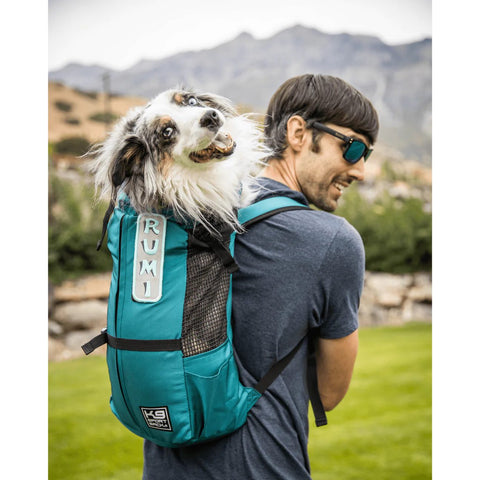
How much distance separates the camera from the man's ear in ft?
3.60

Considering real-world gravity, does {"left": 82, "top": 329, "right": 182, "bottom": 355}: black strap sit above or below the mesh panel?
below

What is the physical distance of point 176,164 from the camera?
3.21 feet

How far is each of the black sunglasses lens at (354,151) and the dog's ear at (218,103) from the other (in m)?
0.27

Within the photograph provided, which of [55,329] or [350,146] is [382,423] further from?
[55,329]

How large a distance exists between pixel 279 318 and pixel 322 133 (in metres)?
0.42

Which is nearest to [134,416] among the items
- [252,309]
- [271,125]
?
[252,309]

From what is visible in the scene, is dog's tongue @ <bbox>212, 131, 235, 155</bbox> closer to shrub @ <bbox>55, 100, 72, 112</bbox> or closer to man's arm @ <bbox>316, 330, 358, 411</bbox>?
man's arm @ <bbox>316, 330, 358, 411</bbox>


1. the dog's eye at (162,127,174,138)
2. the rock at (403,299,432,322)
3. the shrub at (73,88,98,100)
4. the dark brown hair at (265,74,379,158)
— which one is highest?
the shrub at (73,88,98,100)

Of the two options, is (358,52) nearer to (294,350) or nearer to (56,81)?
(56,81)

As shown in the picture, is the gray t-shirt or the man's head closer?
the gray t-shirt

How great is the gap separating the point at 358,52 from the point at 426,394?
4.67m

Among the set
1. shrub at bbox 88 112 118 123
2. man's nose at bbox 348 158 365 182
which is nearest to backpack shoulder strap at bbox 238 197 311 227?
man's nose at bbox 348 158 365 182

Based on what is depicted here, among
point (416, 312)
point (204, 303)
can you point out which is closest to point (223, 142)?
point (204, 303)

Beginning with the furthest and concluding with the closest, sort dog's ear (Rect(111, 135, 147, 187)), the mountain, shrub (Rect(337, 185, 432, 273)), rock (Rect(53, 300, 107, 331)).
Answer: shrub (Rect(337, 185, 432, 273))
the mountain
rock (Rect(53, 300, 107, 331))
dog's ear (Rect(111, 135, 147, 187))
